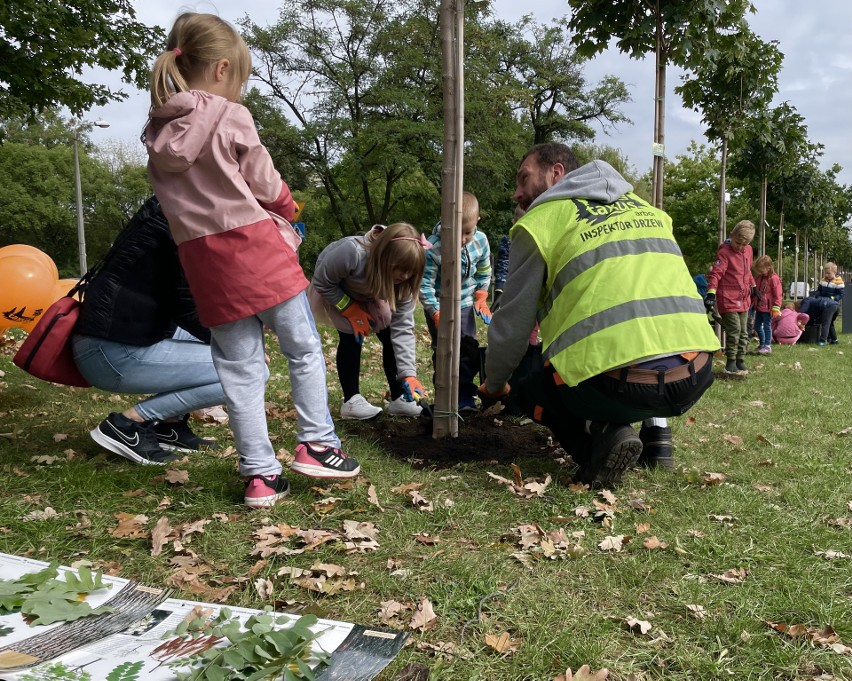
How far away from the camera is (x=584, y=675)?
74.3 inches

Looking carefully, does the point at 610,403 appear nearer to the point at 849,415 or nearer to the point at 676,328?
the point at 676,328

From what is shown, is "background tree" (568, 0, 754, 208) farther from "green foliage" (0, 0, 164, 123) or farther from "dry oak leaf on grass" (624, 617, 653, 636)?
"green foliage" (0, 0, 164, 123)

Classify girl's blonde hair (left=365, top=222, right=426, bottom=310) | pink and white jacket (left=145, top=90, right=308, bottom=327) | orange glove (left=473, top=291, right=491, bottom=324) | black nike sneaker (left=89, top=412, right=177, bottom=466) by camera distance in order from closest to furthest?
pink and white jacket (left=145, top=90, right=308, bottom=327)
black nike sneaker (left=89, top=412, right=177, bottom=466)
girl's blonde hair (left=365, top=222, right=426, bottom=310)
orange glove (left=473, top=291, right=491, bottom=324)

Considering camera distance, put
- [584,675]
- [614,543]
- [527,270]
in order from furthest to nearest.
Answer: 1. [527,270]
2. [614,543]
3. [584,675]

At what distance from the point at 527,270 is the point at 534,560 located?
1.38m

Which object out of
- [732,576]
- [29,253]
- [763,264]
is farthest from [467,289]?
[763,264]

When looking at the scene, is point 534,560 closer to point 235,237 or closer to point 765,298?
point 235,237

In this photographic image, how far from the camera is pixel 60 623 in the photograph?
77.1 inches

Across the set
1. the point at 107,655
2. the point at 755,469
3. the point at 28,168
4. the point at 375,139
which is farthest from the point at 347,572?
the point at 28,168

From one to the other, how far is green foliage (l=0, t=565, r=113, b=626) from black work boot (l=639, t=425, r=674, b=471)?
2836 mm

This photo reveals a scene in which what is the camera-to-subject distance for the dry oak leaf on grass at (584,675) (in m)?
1.88

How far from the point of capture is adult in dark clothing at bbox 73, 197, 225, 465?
10.9ft

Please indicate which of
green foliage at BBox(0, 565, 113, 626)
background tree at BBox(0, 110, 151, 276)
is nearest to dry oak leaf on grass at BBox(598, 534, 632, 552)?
green foliage at BBox(0, 565, 113, 626)

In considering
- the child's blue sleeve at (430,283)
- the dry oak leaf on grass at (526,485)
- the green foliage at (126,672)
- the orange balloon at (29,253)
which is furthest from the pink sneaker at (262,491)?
the orange balloon at (29,253)
